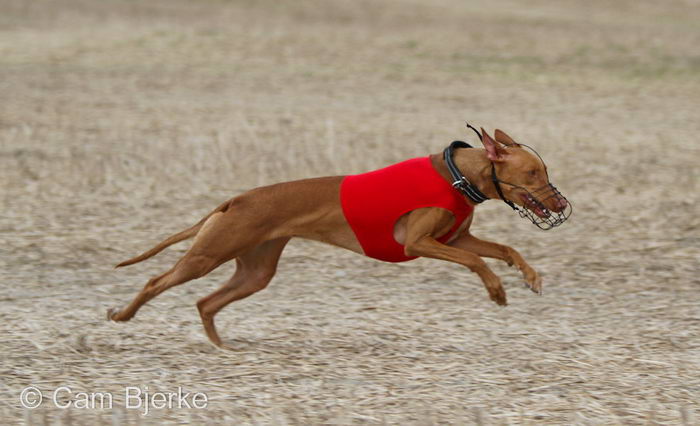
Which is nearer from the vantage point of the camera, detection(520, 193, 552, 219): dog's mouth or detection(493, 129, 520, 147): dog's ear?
detection(520, 193, 552, 219): dog's mouth

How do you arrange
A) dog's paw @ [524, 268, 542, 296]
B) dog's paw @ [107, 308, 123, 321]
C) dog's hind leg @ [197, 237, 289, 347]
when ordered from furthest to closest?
1. dog's paw @ [107, 308, 123, 321]
2. dog's hind leg @ [197, 237, 289, 347]
3. dog's paw @ [524, 268, 542, 296]

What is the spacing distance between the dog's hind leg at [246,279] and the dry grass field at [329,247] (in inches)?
8.3

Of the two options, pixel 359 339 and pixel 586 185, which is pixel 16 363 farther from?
pixel 586 185

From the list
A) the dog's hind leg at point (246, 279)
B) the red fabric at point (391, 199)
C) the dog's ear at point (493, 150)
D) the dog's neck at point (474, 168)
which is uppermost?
the dog's ear at point (493, 150)

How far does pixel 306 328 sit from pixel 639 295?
2884 millimetres

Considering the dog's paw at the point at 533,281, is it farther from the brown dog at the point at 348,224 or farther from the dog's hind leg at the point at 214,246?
the dog's hind leg at the point at 214,246

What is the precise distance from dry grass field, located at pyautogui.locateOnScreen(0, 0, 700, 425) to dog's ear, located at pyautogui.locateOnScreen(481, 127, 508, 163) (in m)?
1.39

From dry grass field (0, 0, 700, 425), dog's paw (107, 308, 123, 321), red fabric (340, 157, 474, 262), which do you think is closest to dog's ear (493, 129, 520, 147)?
red fabric (340, 157, 474, 262)

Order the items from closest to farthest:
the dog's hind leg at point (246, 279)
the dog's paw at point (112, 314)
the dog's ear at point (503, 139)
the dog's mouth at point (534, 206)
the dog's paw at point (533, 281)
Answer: the dog's mouth at point (534, 206) → the dog's paw at point (533, 281) → the dog's ear at point (503, 139) → the dog's hind leg at point (246, 279) → the dog's paw at point (112, 314)

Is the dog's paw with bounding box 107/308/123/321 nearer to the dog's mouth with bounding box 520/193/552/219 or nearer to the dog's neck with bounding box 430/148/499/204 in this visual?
the dog's neck with bounding box 430/148/499/204

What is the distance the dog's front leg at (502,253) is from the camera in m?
7.01

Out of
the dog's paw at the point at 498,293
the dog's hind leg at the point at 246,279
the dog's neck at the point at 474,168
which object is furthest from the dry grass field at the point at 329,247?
the dog's neck at the point at 474,168

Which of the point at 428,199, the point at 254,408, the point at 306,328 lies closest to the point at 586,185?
the point at 306,328

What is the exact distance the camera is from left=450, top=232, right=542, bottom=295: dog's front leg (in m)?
7.01
